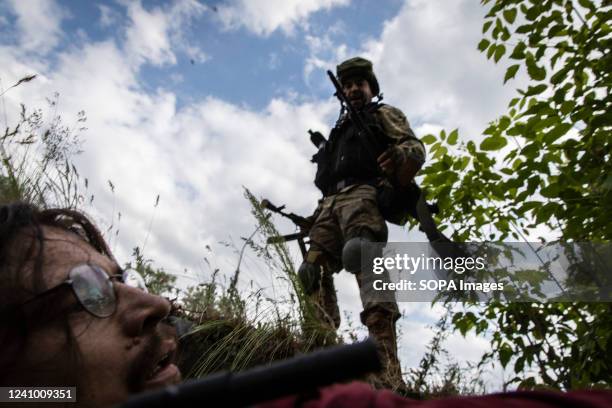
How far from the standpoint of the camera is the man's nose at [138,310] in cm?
138

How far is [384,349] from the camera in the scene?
124 inches

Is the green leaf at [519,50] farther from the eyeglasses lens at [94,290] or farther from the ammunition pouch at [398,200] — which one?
the eyeglasses lens at [94,290]

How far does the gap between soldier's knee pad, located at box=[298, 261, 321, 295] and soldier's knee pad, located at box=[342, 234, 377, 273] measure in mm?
339

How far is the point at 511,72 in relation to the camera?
8.89ft

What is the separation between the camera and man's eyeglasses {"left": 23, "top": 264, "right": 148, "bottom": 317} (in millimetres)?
1358

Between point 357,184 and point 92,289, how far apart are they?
309 centimetres

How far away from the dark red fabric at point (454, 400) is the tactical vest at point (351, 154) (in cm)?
367

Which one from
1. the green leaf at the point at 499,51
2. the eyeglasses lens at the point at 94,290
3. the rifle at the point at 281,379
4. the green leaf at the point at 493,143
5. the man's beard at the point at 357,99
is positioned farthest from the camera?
the man's beard at the point at 357,99

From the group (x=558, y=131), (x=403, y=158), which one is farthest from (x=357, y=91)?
(x=558, y=131)

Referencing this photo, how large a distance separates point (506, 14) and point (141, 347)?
2574mm

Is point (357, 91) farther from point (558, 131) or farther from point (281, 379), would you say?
point (281, 379)

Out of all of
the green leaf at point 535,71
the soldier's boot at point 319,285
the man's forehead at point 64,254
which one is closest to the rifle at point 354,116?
the soldier's boot at point 319,285

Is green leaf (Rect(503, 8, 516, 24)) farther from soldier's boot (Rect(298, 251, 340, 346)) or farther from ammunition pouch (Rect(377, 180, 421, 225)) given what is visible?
soldier's boot (Rect(298, 251, 340, 346))

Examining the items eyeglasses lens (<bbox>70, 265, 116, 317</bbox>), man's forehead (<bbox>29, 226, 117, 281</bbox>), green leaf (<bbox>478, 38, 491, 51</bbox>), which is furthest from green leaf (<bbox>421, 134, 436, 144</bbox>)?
eyeglasses lens (<bbox>70, 265, 116, 317</bbox>)
